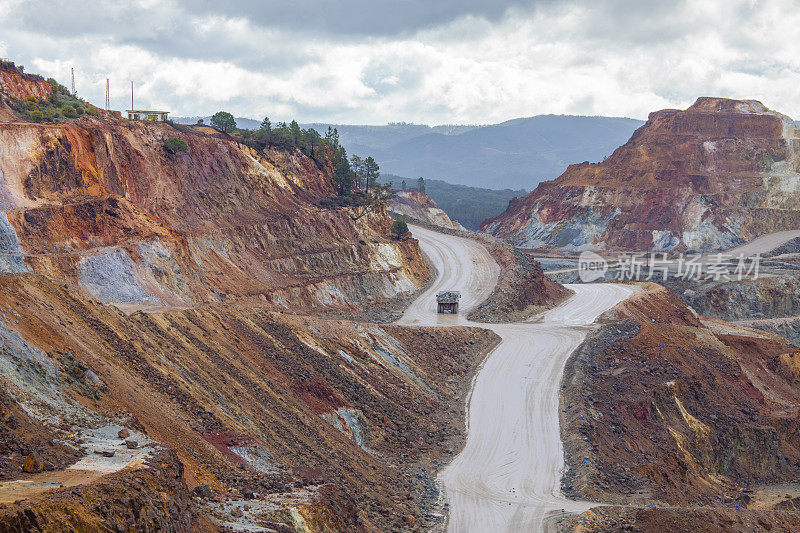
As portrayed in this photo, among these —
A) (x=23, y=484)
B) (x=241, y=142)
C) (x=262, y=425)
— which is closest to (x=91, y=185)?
(x=241, y=142)

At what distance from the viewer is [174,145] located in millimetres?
56469

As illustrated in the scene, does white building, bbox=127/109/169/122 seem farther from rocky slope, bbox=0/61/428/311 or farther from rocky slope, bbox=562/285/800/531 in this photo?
rocky slope, bbox=562/285/800/531

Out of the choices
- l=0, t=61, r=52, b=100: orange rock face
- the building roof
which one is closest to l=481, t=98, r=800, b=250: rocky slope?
the building roof

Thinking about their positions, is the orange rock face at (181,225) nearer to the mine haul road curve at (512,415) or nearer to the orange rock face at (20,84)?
the orange rock face at (20,84)

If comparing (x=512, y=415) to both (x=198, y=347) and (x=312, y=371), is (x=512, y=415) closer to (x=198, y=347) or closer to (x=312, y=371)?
(x=312, y=371)

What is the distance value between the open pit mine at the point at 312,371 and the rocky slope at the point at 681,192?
49.3 m

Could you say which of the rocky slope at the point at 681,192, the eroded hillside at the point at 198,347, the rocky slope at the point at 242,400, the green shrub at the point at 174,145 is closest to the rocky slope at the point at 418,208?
the rocky slope at the point at 681,192

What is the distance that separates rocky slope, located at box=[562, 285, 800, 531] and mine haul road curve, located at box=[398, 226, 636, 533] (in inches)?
45.0

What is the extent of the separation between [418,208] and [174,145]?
96801 millimetres

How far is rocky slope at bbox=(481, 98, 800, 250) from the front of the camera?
124 metres

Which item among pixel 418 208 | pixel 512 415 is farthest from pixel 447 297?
pixel 418 208

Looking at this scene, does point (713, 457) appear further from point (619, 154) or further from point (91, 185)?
point (619, 154)

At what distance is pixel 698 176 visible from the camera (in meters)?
132

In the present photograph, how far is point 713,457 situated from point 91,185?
39105mm
